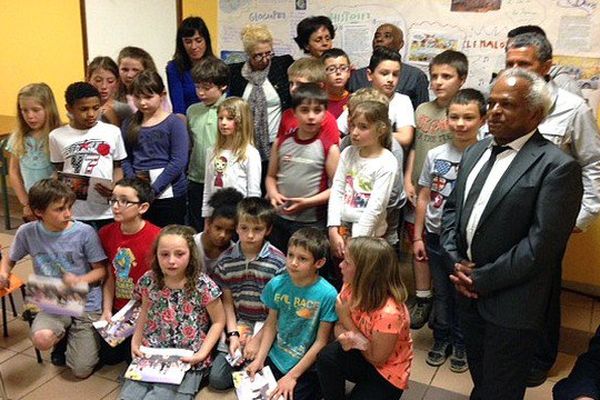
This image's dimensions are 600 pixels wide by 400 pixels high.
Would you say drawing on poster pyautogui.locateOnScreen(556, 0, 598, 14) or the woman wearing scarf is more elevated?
drawing on poster pyautogui.locateOnScreen(556, 0, 598, 14)

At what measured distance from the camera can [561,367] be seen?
2.61 meters

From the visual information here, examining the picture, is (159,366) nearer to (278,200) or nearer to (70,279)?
(70,279)

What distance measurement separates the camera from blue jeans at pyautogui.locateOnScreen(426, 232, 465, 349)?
99.7 inches

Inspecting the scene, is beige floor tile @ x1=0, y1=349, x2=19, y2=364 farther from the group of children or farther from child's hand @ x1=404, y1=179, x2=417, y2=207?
child's hand @ x1=404, y1=179, x2=417, y2=207

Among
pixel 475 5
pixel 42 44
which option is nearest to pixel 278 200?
pixel 475 5

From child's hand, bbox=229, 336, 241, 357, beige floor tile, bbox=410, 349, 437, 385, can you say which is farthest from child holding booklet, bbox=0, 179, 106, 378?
beige floor tile, bbox=410, 349, 437, 385

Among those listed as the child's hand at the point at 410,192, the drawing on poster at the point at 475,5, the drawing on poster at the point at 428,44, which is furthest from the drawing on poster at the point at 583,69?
the child's hand at the point at 410,192

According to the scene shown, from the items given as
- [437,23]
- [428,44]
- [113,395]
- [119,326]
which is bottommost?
[113,395]

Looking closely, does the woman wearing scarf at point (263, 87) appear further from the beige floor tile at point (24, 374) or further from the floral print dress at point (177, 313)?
the beige floor tile at point (24, 374)

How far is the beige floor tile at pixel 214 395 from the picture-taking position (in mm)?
2301

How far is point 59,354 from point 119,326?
1.29 feet

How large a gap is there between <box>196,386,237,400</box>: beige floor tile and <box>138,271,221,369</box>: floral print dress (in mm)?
109

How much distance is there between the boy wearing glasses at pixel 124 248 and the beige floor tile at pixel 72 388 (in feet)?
0.49

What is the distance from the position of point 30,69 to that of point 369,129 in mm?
3947
